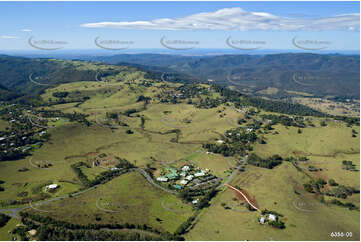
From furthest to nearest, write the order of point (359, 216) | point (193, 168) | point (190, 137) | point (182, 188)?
point (190, 137)
point (193, 168)
point (182, 188)
point (359, 216)

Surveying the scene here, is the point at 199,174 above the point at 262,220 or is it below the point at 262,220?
below

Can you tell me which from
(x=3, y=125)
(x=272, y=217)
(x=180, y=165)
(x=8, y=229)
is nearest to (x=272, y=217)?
(x=272, y=217)

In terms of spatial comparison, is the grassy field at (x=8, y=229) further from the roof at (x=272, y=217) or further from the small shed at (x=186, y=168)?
the roof at (x=272, y=217)

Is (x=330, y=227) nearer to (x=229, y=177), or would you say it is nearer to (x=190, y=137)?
(x=229, y=177)

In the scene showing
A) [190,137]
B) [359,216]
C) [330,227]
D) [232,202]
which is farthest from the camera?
[190,137]

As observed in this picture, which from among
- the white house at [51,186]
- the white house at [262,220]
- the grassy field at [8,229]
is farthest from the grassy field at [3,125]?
the white house at [262,220]

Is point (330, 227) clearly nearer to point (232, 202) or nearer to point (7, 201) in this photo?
point (232, 202)

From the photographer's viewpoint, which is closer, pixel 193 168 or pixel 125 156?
pixel 193 168

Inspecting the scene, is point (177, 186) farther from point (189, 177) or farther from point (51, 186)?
point (51, 186)

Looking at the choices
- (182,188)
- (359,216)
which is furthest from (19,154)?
(359,216)

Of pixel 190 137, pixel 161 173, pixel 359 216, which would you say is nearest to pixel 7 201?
pixel 161 173
